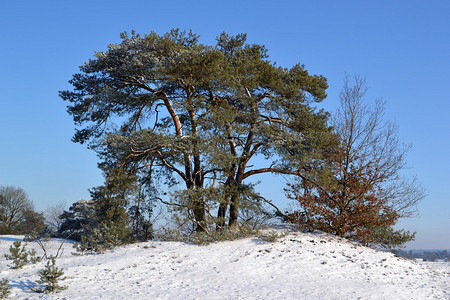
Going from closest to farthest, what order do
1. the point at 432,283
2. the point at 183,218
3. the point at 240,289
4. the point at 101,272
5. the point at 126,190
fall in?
the point at 240,289 < the point at 101,272 < the point at 432,283 < the point at 183,218 < the point at 126,190

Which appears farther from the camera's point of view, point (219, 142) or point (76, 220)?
point (76, 220)

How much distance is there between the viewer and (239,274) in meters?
8.34

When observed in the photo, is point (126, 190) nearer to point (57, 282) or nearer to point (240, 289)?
point (57, 282)

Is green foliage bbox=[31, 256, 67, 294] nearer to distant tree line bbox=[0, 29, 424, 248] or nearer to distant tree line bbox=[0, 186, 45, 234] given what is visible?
distant tree line bbox=[0, 29, 424, 248]

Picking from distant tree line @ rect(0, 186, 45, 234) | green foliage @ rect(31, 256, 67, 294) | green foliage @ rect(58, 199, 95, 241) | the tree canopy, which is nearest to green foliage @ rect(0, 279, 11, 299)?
green foliage @ rect(31, 256, 67, 294)

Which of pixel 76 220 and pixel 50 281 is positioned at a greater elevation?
pixel 76 220

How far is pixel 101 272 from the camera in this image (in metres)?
8.33

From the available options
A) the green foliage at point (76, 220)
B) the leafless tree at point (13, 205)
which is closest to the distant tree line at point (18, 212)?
the leafless tree at point (13, 205)

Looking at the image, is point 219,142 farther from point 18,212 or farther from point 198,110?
point 18,212

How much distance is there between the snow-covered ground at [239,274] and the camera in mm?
7207

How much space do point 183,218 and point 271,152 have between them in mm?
4455

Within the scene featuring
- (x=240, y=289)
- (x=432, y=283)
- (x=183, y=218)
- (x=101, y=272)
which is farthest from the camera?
(x=183, y=218)

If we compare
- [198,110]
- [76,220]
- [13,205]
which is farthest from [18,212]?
[198,110]

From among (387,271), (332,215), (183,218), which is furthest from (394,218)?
(183,218)
